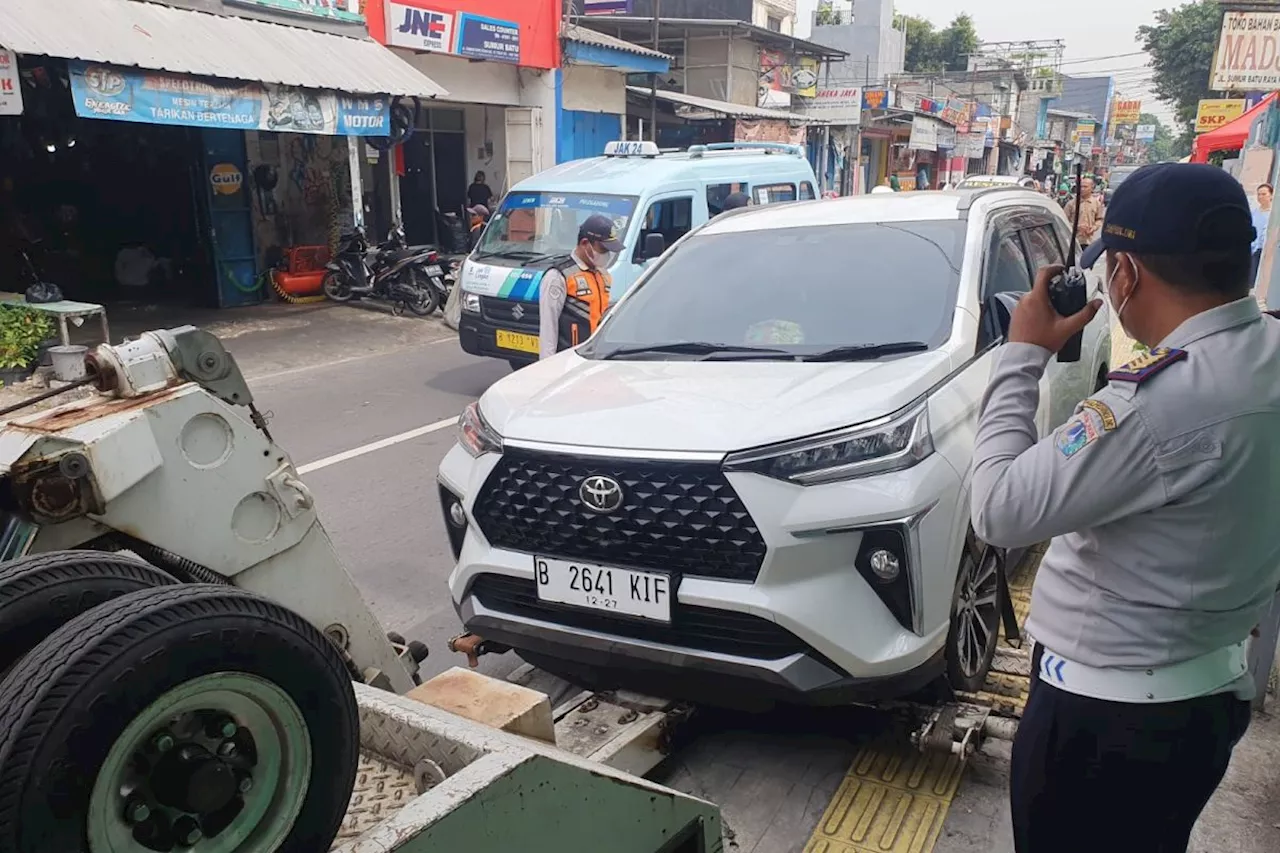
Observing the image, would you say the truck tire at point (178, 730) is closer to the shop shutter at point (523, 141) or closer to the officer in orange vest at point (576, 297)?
the officer in orange vest at point (576, 297)

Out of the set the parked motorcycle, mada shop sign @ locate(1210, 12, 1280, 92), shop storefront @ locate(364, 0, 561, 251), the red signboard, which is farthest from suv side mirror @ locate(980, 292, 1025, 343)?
the red signboard

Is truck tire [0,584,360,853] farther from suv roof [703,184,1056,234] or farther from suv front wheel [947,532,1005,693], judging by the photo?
suv roof [703,184,1056,234]

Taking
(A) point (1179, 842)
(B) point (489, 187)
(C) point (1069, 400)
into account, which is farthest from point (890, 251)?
(B) point (489, 187)

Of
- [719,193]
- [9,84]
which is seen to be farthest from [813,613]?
[9,84]

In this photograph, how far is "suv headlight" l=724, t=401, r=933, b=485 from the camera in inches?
107

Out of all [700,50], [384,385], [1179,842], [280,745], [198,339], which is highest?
[700,50]

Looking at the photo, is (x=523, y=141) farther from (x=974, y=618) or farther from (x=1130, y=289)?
(x=1130, y=289)

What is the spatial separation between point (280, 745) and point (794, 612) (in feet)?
5.05

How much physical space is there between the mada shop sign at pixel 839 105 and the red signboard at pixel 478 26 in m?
14.0

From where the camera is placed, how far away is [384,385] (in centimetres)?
929

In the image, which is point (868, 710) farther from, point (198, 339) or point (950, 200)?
point (198, 339)

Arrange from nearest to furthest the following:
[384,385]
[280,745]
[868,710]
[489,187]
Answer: [280,745], [868,710], [384,385], [489,187]

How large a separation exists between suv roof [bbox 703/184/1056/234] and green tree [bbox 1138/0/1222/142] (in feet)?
137

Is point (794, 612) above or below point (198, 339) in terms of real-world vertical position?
below
